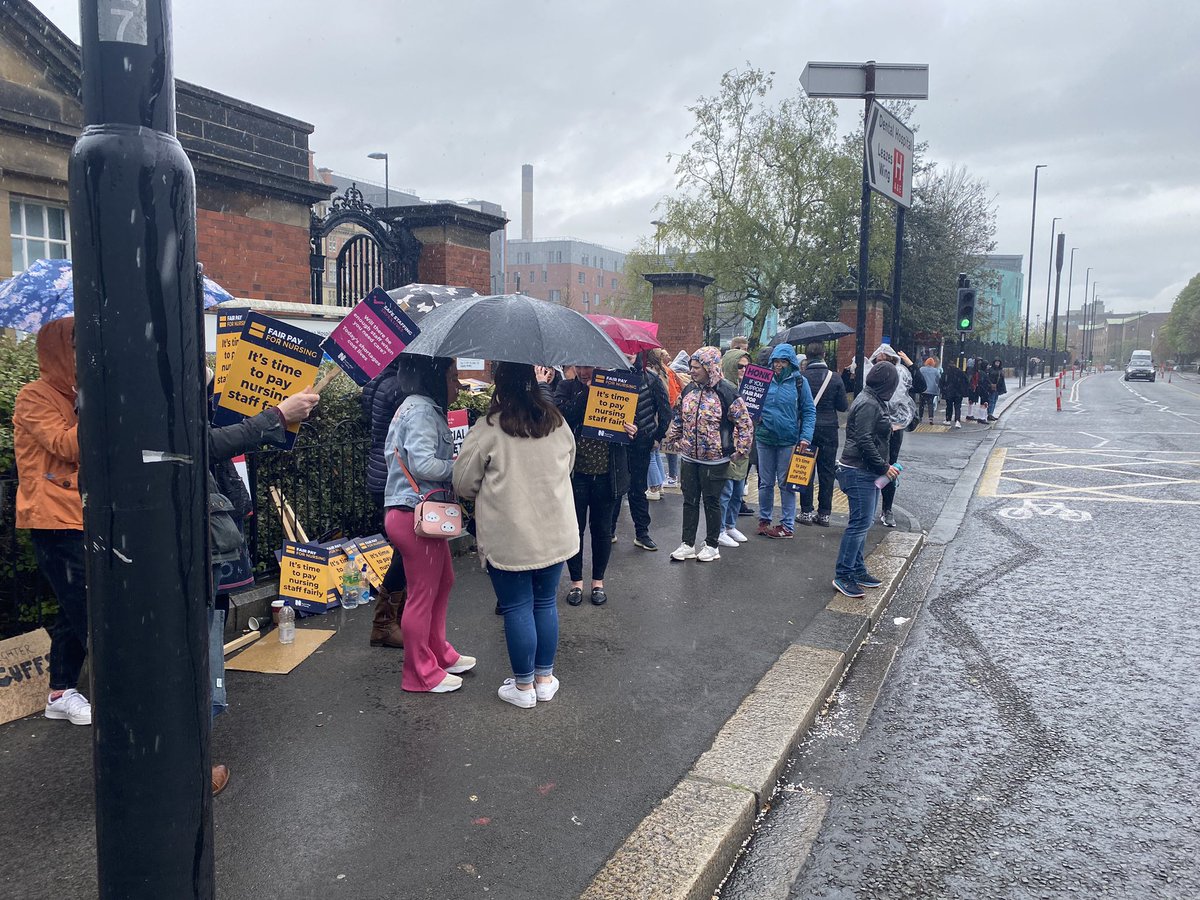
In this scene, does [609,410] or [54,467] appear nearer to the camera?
[54,467]

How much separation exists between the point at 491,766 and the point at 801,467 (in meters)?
4.92

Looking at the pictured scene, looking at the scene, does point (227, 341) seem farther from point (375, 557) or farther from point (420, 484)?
point (375, 557)

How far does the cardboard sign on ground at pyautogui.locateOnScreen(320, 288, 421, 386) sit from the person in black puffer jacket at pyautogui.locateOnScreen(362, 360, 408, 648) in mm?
603

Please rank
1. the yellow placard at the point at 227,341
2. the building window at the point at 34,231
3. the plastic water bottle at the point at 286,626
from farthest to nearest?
the building window at the point at 34,231 < the plastic water bottle at the point at 286,626 < the yellow placard at the point at 227,341

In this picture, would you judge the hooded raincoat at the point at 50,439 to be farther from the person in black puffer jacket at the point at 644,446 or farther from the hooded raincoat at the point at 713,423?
the hooded raincoat at the point at 713,423

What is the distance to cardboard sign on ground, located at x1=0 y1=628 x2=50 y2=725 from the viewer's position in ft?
12.9

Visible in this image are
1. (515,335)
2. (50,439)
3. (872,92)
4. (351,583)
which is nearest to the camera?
(50,439)

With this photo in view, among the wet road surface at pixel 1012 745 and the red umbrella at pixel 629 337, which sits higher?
the red umbrella at pixel 629 337

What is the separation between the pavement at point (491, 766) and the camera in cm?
287

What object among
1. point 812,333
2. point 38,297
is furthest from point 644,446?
point 38,297

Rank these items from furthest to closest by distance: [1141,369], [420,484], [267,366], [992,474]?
[1141,369]
[992,474]
[420,484]
[267,366]

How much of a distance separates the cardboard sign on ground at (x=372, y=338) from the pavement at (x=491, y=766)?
162cm

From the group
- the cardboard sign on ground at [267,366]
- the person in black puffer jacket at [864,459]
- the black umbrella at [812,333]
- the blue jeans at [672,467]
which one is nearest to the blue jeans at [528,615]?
the cardboard sign on ground at [267,366]

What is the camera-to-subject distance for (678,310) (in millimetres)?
17797
